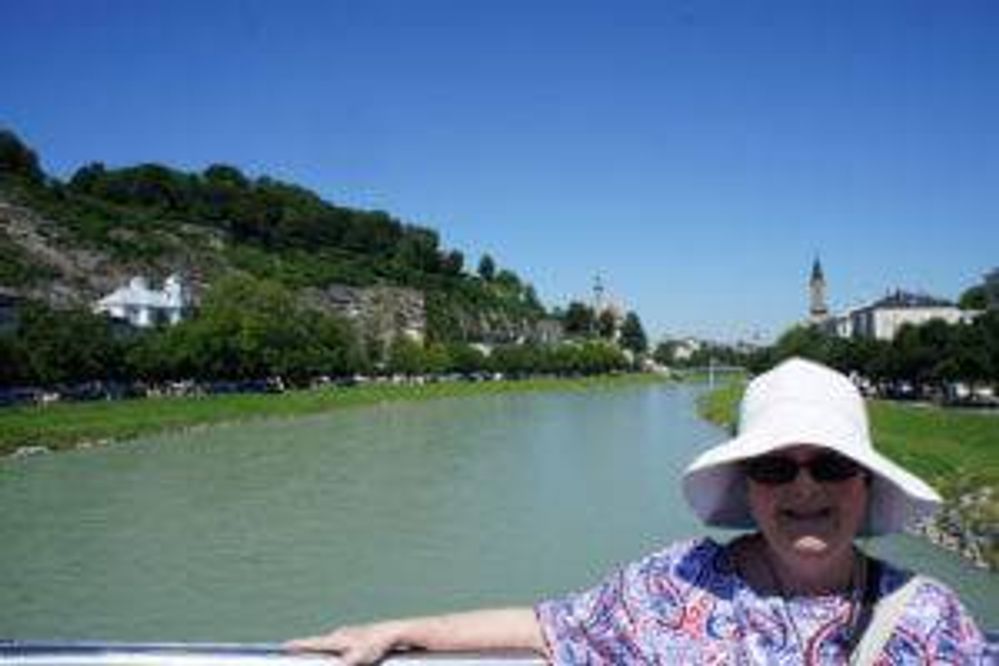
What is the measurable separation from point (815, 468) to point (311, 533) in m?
21.4

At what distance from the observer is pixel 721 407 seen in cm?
7800

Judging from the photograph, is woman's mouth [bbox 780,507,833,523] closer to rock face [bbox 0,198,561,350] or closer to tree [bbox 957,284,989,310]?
rock face [bbox 0,198,561,350]

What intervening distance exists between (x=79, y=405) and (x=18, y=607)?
166 ft

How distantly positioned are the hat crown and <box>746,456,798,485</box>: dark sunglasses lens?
0.28 feet

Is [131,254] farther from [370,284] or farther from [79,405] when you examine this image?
[79,405]

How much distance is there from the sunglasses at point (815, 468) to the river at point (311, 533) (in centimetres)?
1218

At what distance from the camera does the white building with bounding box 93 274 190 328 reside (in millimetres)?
112625

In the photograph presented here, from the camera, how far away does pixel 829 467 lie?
357 centimetres

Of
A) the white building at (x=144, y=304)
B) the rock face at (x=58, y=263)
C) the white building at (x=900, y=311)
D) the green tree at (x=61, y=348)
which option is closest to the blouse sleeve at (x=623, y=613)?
the green tree at (x=61, y=348)

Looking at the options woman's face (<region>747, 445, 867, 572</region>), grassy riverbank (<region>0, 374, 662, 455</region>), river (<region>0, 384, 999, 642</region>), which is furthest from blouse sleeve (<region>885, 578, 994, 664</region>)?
grassy riverbank (<region>0, 374, 662, 455</region>)

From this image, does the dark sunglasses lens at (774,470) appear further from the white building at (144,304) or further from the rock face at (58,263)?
the white building at (144,304)

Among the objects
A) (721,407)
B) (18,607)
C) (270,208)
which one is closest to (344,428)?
(721,407)

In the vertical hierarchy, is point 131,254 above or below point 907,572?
above

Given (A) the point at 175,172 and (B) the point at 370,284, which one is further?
(A) the point at 175,172
